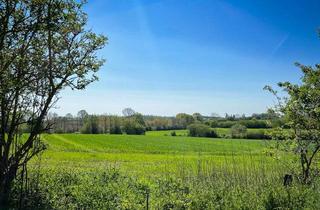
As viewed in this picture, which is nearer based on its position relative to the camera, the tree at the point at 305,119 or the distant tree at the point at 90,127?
the tree at the point at 305,119

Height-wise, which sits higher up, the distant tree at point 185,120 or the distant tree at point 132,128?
the distant tree at point 185,120

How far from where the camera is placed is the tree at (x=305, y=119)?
10.2m

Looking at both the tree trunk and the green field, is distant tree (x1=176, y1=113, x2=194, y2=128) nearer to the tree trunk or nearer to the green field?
the green field

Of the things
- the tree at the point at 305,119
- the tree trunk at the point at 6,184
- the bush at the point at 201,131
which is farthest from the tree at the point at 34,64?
the bush at the point at 201,131

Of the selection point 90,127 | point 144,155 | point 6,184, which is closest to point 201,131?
point 90,127

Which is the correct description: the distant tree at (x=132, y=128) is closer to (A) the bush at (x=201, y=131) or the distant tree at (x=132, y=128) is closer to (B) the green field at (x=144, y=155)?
(A) the bush at (x=201, y=131)

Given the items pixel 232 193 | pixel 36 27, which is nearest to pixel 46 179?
pixel 36 27

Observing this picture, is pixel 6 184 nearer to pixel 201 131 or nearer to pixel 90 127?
pixel 201 131

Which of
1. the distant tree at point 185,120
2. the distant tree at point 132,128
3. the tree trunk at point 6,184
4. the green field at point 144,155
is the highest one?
the distant tree at point 185,120

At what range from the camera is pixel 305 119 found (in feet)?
34.0

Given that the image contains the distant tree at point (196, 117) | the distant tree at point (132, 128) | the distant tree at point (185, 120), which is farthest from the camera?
the distant tree at point (196, 117)

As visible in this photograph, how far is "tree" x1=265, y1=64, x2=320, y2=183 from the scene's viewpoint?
10180 mm

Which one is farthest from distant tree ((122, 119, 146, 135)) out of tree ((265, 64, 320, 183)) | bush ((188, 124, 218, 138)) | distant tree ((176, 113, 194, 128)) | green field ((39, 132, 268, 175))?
tree ((265, 64, 320, 183))

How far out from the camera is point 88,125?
281 ft
